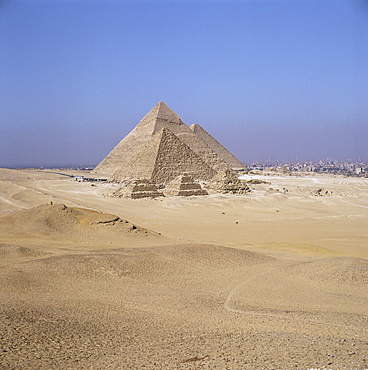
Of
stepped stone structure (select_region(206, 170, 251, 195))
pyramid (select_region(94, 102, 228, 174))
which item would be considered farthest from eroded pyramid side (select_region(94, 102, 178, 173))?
stepped stone structure (select_region(206, 170, 251, 195))

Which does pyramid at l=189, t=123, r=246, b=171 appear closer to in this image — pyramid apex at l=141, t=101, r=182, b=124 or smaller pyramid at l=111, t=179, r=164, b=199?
pyramid apex at l=141, t=101, r=182, b=124

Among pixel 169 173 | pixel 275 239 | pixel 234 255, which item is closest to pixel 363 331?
pixel 234 255

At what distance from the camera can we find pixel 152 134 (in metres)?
55.1

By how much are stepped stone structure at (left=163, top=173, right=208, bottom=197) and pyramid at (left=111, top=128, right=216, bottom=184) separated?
5287 mm

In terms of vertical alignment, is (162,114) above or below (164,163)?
above

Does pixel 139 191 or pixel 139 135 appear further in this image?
pixel 139 135

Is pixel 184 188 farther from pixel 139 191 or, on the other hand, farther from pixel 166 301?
pixel 166 301

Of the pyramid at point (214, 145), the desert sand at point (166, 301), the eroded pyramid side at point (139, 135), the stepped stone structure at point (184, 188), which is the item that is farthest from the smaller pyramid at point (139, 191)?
the pyramid at point (214, 145)

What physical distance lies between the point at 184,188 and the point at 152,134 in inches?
1039

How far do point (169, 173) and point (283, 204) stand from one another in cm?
1335

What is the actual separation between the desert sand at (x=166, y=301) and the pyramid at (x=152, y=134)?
130 feet

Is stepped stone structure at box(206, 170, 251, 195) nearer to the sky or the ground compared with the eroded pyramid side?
nearer to the ground

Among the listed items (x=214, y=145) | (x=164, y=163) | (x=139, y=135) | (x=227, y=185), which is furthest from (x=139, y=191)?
(x=214, y=145)

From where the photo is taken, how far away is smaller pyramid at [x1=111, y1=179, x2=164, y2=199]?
92.0ft
